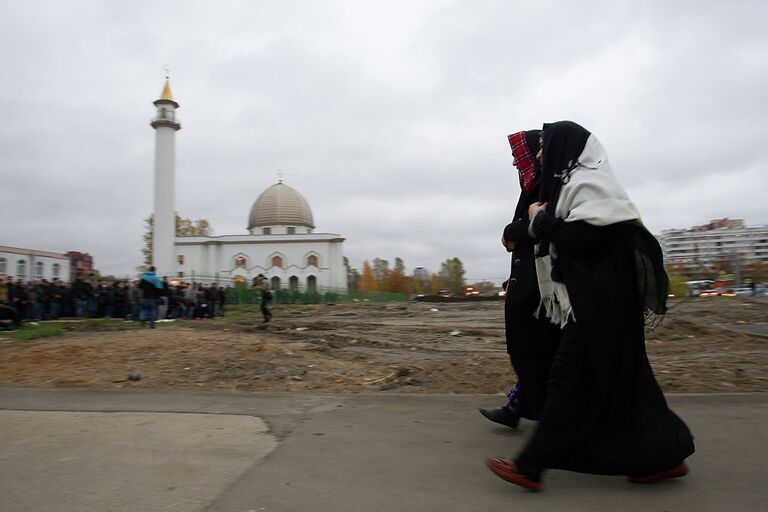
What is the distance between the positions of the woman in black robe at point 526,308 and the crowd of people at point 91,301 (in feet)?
42.6

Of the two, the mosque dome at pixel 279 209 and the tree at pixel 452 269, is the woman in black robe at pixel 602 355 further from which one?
the tree at pixel 452 269

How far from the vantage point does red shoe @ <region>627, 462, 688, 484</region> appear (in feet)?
8.89

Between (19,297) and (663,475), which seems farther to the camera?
(19,297)

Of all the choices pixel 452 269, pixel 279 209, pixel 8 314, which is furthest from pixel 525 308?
pixel 452 269

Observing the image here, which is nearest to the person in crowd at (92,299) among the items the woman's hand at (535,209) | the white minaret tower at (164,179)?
the woman's hand at (535,209)

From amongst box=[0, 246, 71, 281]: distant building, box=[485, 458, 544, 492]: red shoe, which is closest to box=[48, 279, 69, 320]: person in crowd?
box=[0, 246, 71, 281]: distant building

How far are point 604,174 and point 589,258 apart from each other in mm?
467

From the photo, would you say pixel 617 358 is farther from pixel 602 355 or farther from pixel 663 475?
pixel 663 475

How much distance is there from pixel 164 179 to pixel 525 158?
61.4 metres

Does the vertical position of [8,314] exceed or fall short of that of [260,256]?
it falls short

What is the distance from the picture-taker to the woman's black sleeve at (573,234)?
9.29 feet

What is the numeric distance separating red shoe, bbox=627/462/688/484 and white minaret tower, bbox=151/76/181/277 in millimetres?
62243

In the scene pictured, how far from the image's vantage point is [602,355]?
2.74 metres

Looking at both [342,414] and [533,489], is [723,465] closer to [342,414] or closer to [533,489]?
[533,489]
